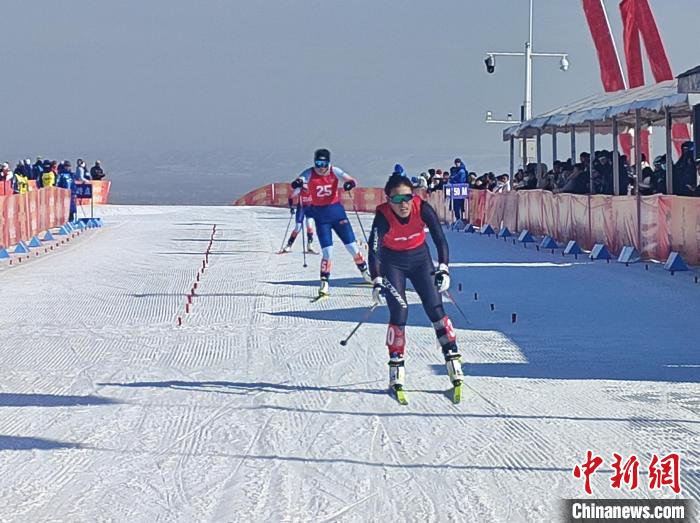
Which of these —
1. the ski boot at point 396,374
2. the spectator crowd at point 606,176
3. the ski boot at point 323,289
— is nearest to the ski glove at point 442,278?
the ski boot at point 396,374

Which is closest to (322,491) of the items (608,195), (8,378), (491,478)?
(491,478)

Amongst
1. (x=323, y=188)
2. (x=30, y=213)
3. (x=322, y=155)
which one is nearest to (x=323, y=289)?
(x=323, y=188)

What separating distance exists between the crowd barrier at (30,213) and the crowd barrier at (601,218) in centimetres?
1085

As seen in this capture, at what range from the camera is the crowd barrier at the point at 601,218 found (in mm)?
18297

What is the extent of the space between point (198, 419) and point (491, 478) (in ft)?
8.09

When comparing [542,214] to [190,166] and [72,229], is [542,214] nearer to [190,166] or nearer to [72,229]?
[72,229]

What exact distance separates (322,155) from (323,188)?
0.41 m

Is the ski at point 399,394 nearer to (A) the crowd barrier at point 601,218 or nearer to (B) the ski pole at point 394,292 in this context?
(B) the ski pole at point 394,292

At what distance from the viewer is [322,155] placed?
15.3m

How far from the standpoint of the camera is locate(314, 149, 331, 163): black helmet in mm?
15242

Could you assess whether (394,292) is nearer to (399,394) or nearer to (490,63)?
(399,394)

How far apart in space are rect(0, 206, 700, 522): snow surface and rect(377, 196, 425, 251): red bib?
1138 mm

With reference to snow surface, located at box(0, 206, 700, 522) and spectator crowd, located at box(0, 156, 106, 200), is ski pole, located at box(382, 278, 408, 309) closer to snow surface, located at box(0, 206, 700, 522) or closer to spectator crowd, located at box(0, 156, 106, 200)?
snow surface, located at box(0, 206, 700, 522)

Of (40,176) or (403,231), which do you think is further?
(40,176)
